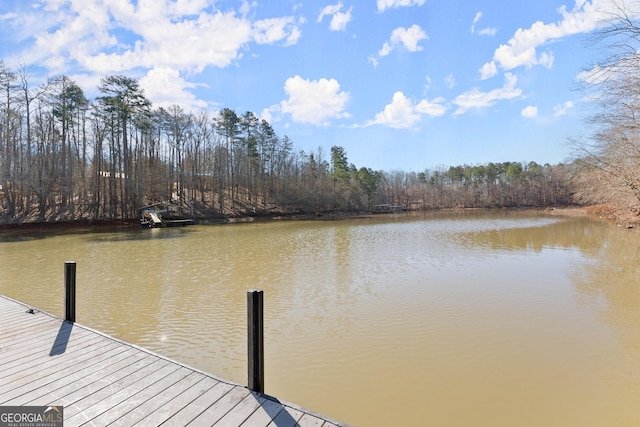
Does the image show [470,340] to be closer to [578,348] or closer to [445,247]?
[578,348]

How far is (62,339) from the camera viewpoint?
3.60 m

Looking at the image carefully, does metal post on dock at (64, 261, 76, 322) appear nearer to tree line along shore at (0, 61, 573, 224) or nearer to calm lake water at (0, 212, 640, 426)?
calm lake water at (0, 212, 640, 426)

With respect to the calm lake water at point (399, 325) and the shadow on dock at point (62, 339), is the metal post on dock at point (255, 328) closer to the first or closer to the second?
the calm lake water at point (399, 325)

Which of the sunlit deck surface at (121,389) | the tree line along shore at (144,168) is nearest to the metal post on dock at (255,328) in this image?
the sunlit deck surface at (121,389)

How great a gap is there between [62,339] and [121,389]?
1.63m

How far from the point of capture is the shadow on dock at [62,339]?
3.29m

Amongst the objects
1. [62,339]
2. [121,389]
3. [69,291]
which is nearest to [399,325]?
[121,389]

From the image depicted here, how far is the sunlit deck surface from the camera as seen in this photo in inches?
87.0

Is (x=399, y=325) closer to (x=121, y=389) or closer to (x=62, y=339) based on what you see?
(x=121, y=389)

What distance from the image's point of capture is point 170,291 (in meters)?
7.22

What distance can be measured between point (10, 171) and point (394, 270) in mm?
26135

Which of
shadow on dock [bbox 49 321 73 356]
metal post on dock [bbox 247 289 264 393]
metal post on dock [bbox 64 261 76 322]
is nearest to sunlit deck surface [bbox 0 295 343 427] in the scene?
shadow on dock [bbox 49 321 73 356]

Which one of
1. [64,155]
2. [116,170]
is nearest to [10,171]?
[64,155]

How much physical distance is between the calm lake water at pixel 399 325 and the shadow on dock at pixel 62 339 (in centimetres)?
89
